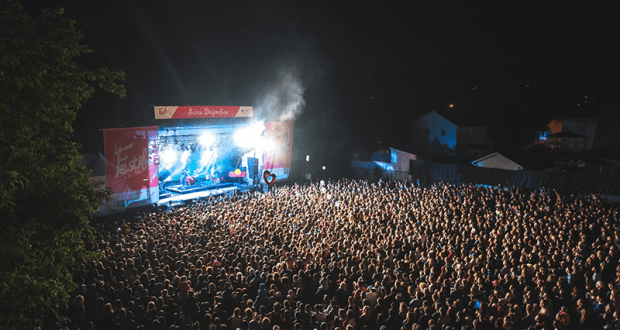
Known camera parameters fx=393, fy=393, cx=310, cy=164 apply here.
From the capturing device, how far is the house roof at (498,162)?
66.7ft

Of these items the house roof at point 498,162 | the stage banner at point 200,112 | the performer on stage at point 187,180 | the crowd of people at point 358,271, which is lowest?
the crowd of people at point 358,271

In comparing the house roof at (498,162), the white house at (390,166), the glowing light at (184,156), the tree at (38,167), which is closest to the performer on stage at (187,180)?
the glowing light at (184,156)

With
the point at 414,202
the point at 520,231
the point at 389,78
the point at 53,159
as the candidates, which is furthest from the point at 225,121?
the point at 389,78

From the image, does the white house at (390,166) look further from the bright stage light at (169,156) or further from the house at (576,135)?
the house at (576,135)

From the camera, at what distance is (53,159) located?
5.01 m

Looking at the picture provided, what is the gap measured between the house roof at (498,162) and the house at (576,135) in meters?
15.4

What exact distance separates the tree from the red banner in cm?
1348

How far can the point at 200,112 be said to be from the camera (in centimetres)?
2081

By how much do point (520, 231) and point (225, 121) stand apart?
1574 cm

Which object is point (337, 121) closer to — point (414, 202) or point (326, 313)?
point (414, 202)

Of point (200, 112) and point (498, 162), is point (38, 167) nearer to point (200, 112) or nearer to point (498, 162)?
point (200, 112)

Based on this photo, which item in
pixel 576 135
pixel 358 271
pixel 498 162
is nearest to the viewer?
pixel 358 271

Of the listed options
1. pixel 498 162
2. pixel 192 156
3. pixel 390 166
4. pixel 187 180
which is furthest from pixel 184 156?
pixel 498 162

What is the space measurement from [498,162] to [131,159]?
18459mm
